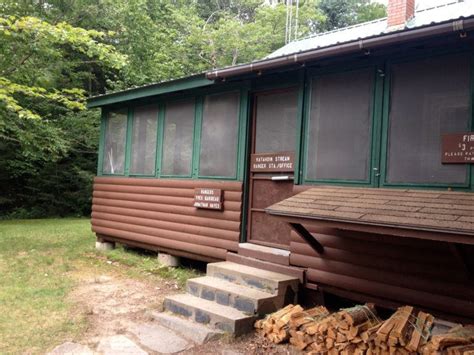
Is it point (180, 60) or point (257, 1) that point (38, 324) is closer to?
point (180, 60)

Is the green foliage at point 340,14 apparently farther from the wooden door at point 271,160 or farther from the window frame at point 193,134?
the wooden door at point 271,160

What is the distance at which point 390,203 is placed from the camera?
3680 millimetres

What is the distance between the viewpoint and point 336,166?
4.71 m

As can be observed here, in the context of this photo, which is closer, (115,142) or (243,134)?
(243,134)

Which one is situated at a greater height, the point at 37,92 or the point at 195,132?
the point at 37,92

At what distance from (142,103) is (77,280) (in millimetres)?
3322

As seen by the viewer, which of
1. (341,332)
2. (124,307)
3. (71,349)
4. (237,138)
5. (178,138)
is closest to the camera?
(341,332)

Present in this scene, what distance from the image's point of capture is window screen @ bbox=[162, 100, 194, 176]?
264 inches

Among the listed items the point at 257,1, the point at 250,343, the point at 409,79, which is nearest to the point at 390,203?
the point at 409,79

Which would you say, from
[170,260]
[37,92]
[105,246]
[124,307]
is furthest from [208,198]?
[37,92]

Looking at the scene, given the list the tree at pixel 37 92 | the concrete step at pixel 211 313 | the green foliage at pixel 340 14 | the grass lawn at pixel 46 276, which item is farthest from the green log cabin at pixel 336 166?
the green foliage at pixel 340 14

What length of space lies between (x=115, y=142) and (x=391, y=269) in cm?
597

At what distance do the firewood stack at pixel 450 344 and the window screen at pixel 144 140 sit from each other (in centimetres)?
530

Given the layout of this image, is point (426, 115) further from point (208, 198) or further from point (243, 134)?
point (208, 198)
